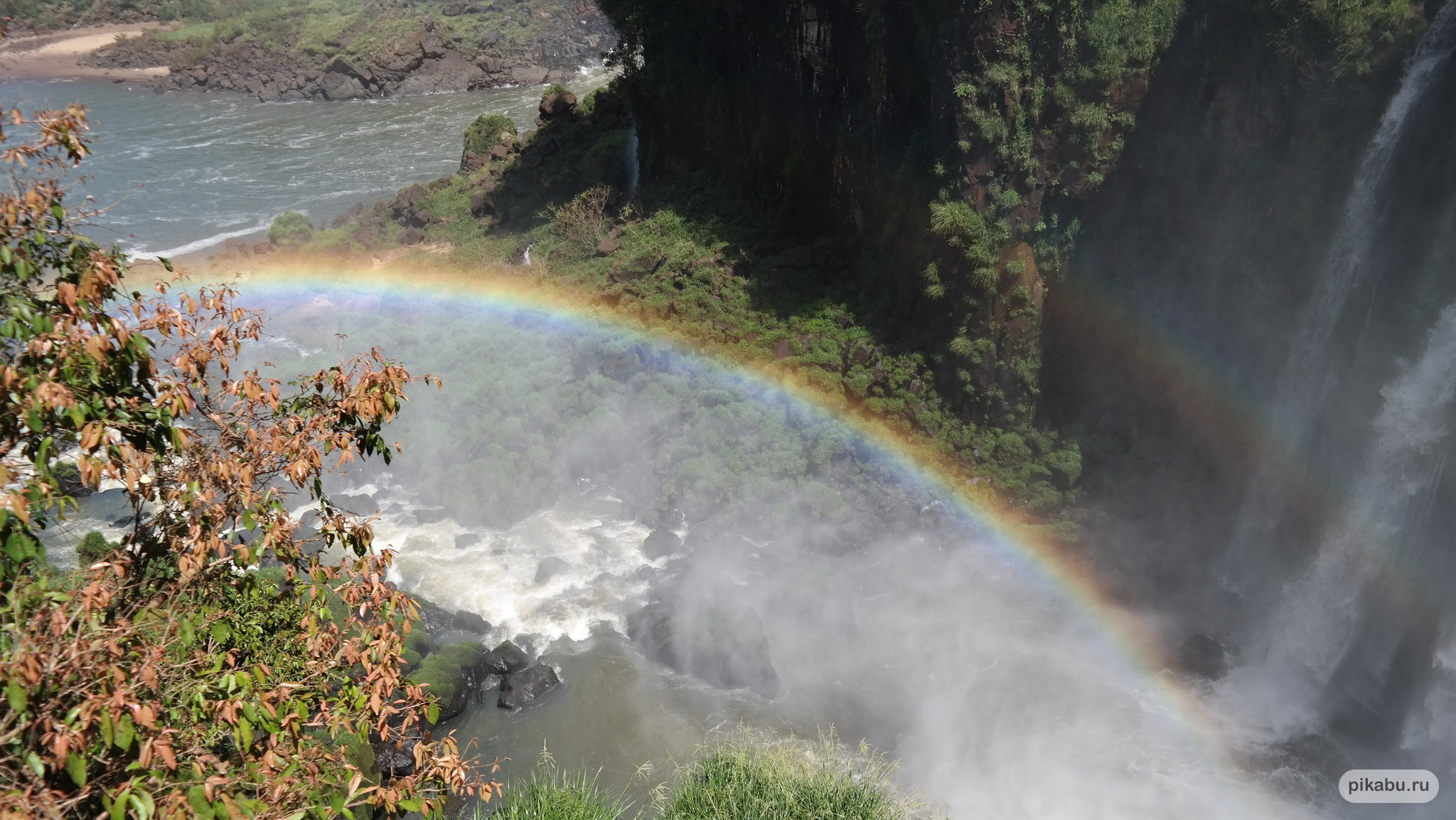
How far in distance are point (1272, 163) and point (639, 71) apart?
2034cm

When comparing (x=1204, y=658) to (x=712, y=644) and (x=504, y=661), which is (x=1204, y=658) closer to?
(x=712, y=644)

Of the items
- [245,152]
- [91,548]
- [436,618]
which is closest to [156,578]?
[91,548]

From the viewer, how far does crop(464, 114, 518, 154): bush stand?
3628cm

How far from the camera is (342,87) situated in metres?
52.8

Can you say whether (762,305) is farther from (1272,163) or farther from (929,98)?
(1272,163)

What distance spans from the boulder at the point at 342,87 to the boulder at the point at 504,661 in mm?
45647

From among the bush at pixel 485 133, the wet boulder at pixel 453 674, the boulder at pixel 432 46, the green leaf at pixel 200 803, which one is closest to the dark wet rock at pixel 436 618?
the wet boulder at pixel 453 674

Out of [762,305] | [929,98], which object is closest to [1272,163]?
[929,98]

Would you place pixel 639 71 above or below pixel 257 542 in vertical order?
above

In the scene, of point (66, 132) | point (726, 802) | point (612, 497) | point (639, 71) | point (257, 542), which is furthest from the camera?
point (639, 71)

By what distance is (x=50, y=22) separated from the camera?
216 ft

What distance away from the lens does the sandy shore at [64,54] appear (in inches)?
2325

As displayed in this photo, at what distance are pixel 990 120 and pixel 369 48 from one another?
4773cm

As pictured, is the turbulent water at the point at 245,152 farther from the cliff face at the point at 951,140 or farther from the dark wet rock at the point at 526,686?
the dark wet rock at the point at 526,686
